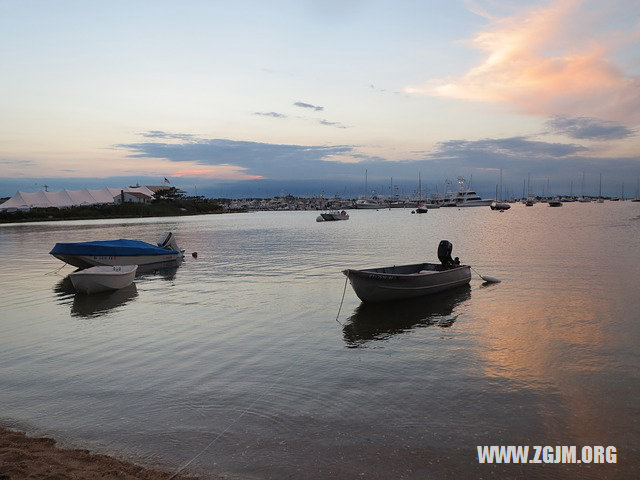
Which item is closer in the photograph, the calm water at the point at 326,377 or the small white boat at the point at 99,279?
the calm water at the point at 326,377

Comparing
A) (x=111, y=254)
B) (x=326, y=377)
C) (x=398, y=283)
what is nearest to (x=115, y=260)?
(x=111, y=254)

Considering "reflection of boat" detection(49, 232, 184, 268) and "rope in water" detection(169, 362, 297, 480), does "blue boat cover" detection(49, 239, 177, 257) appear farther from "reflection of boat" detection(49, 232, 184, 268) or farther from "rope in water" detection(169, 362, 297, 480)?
"rope in water" detection(169, 362, 297, 480)

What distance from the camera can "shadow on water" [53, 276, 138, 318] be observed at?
803 inches

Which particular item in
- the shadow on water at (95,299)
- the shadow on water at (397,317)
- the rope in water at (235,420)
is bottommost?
the shadow on water at (95,299)

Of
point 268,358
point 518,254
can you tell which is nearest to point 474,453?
point 268,358

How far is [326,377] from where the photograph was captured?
11.8 m

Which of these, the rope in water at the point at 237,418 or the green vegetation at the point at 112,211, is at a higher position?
the green vegetation at the point at 112,211

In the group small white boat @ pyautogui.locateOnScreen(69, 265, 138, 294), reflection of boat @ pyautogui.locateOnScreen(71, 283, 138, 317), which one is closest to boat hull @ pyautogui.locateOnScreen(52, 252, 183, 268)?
reflection of boat @ pyautogui.locateOnScreen(71, 283, 138, 317)

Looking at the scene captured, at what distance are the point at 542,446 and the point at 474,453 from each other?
127cm

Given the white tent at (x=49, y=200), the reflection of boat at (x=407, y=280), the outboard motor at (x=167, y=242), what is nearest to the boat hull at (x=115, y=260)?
the outboard motor at (x=167, y=242)

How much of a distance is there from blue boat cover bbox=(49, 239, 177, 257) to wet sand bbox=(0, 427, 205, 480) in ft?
84.2

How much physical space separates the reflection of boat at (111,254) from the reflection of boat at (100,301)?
694cm

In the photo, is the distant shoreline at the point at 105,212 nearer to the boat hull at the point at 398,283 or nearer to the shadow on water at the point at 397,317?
the boat hull at the point at 398,283

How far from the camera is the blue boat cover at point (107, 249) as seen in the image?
3158 cm
